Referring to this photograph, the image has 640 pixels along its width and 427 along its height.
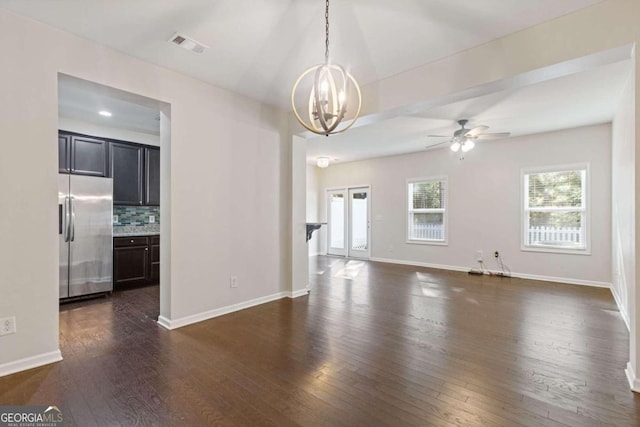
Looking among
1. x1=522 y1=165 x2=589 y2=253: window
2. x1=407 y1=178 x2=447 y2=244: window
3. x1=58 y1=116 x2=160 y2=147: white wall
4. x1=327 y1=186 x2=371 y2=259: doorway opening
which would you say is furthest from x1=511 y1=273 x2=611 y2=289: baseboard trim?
x1=58 y1=116 x2=160 y2=147: white wall

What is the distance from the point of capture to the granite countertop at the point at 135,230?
16.3 feet

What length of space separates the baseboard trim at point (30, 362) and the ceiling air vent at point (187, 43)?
276 cm

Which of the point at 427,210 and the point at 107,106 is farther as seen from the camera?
the point at 427,210

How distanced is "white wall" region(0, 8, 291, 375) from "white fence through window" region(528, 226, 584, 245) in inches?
181

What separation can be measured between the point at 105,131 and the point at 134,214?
1.42 m

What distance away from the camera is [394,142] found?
6.06 metres

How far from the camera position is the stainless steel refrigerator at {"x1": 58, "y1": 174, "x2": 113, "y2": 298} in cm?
395

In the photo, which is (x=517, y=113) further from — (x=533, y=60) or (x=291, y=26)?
(x=291, y=26)

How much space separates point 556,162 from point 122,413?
6701 millimetres

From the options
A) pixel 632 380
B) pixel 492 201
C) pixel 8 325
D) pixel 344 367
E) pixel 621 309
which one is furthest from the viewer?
pixel 492 201

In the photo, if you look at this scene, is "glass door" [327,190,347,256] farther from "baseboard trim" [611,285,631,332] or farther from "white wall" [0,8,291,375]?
"baseboard trim" [611,285,631,332]

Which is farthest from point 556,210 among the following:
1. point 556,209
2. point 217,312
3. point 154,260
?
point 154,260

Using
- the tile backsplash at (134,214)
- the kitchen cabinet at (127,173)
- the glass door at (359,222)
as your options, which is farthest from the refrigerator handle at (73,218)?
the glass door at (359,222)

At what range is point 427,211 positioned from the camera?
22.6 ft
